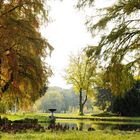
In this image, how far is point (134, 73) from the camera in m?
15.6

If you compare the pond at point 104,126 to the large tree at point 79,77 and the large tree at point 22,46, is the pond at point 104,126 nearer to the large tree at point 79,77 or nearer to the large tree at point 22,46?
the large tree at point 22,46

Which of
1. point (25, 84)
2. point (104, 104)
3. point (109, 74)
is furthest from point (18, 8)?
point (104, 104)

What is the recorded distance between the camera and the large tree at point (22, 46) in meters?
18.3

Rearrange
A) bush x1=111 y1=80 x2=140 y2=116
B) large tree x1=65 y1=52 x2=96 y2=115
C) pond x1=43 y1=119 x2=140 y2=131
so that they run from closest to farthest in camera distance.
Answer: pond x1=43 y1=119 x2=140 y2=131 → bush x1=111 y1=80 x2=140 y2=116 → large tree x1=65 y1=52 x2=96 y2=115

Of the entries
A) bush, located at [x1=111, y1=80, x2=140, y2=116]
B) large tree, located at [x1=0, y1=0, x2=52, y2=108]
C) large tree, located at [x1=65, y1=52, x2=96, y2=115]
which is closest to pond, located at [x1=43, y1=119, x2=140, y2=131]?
large tree, located at [x1=0, y1=0, x2=52, y2=108]

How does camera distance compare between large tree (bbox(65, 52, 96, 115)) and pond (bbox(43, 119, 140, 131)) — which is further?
large tree (bbox(65, 52, 96, 115))

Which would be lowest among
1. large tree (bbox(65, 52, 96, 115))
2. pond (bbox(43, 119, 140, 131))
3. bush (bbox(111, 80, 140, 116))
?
pond (bbox(43, 119, 140, 131))

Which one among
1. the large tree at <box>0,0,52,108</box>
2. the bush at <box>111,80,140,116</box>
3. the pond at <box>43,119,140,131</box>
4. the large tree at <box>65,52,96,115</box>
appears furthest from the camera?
the large tree at <box>65,52,96,115</box>

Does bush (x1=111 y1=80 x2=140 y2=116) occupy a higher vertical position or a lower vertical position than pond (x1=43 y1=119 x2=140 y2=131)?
higher

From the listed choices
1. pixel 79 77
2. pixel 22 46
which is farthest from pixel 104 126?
pixel 79 77

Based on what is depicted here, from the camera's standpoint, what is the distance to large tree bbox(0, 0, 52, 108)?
1830 centimetres

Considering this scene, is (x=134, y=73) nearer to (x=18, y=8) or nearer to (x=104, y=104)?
(x=18, y=8)

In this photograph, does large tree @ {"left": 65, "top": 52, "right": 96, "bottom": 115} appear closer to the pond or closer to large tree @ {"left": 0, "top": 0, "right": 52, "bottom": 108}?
the pond

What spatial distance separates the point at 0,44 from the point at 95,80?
47141 mm
